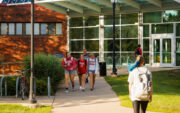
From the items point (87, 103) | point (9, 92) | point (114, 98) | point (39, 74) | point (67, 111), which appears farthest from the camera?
point (39, 74)

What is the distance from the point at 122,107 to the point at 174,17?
18.0m

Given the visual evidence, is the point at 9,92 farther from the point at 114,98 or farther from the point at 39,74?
the point at 114,98

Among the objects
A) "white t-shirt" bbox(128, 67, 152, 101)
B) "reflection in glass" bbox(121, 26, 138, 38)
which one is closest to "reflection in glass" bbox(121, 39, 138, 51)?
"reflection in glass" bbox(121, 26, 138, 38)

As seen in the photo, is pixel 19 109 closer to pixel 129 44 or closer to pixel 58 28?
pixel 129 44

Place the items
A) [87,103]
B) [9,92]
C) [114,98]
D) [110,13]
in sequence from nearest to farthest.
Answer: [87,103] < [114,98] < [9,92] < [110,13]

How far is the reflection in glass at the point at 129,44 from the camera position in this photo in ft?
91.0

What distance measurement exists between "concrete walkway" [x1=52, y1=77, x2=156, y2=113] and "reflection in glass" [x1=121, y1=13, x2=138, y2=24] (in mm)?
14996

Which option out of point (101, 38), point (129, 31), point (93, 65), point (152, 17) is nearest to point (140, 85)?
point (93, 65)

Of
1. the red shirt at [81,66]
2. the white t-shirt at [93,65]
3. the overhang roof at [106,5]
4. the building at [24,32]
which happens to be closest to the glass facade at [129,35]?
the overhang roof at [106,5]

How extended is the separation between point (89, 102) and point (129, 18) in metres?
18.4

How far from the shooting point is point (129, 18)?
28.1 meters

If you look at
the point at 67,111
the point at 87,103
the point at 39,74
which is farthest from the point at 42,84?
the point at 67,111

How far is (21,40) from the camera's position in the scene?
1286 inches

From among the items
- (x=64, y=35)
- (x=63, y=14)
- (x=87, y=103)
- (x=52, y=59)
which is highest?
(x=63, y=14)
